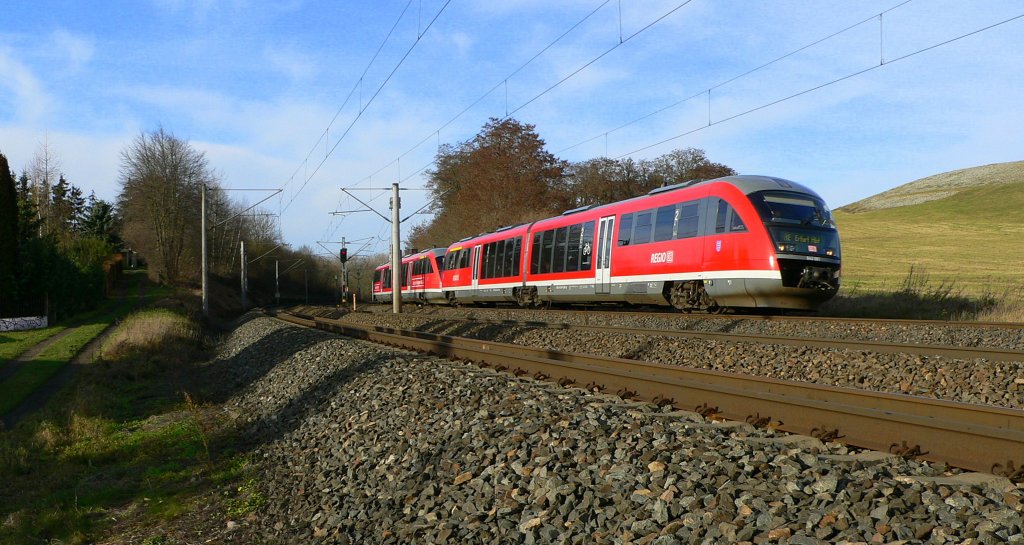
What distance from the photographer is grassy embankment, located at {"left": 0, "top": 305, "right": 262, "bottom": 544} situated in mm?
7184

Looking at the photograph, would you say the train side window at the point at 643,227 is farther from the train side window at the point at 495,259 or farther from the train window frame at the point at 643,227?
the train side window at the point at 495,259

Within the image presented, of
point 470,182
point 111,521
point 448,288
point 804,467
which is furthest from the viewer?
point 470,182

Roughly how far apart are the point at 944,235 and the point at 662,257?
4206 cm

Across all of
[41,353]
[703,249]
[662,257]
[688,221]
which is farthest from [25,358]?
[703,249]

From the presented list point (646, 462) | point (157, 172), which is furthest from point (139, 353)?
point (157, 172)

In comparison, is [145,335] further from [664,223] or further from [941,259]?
[941,259]

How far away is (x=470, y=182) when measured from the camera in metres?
56.0

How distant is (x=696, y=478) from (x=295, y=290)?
97.9 m

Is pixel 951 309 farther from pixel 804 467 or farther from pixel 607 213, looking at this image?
pixel 804 467

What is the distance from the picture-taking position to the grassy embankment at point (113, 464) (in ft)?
23.6

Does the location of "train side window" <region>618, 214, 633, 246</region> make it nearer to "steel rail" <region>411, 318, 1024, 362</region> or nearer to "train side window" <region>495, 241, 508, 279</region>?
"steel rail" <region>411, 318, 1024, 362</region>

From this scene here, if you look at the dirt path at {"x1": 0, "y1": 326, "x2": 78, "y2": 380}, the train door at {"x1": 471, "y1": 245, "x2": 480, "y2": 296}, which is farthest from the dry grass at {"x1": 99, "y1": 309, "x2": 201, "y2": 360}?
the train door at {"x1": 471, "y1": 245, "x2": 480, "y2": 296}

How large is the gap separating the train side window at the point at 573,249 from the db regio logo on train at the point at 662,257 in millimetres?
3875

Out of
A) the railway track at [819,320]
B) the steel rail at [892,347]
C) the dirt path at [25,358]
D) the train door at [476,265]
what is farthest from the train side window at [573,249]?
the dirt path at [25,358]
